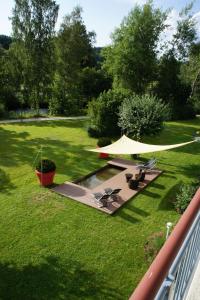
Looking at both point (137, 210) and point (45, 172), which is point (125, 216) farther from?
point (45, 172)

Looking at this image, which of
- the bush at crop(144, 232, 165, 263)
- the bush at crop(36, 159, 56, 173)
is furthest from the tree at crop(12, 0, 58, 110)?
the bush at crop(144, 232, 165, 263)

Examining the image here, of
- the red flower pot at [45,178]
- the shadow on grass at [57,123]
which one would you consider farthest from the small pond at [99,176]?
the shadow on grass at [57,123]

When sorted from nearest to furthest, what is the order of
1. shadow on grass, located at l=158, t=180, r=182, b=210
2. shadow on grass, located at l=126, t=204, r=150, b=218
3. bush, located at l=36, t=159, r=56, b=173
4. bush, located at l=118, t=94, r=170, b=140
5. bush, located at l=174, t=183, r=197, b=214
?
bush, located at l=174, t=183, r=197, b=214 < shadow on grass, located at l=126, t=204, r=150, b=218 < shadow on grass, located at l=158, t=180, r=182, b=210 < bush, located at l=36, t=159, r=56, b=173 < bush, located at l=118, t=94, r=170, b=140

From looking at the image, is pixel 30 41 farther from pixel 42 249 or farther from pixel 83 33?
pixel 42 249

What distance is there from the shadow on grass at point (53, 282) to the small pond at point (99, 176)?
6.01 meters

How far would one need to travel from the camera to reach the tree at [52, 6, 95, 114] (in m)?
31.4

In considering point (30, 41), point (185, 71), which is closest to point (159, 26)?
point (185, 71)

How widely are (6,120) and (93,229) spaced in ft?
75.6

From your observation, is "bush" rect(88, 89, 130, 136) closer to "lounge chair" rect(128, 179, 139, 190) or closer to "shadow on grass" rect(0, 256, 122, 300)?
"lounge chair" rect(128, 179, 139, 190)

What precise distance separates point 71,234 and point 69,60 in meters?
27.1

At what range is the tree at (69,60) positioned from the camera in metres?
31.4

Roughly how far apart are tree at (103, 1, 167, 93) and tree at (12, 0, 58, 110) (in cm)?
694

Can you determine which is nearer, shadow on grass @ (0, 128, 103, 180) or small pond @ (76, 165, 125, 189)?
small pond @ (76, 165, 125, 189)

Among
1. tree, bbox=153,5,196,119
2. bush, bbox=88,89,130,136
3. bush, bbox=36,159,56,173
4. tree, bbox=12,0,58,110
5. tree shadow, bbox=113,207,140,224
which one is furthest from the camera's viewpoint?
tree, bbox=153,5,196,119
